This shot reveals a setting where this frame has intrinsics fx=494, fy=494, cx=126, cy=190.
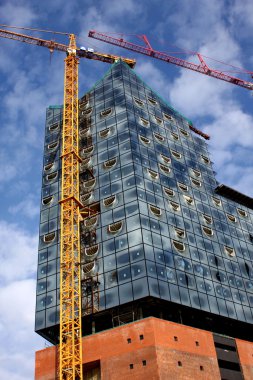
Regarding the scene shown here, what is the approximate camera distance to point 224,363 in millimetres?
59938

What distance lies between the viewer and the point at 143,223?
216ft

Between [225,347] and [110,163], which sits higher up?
[110,163]

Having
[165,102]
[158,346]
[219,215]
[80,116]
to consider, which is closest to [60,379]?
[158,346]

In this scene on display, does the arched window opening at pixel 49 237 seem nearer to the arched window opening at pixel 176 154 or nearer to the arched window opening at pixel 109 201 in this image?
the arched window opening at pixel 109 201

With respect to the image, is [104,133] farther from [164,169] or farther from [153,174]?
[153,174]

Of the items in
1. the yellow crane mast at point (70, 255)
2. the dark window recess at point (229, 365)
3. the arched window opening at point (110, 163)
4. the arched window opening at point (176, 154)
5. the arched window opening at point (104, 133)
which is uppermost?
the arched window opening at point (104, 133)

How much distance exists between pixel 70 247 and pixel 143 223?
1016 cm

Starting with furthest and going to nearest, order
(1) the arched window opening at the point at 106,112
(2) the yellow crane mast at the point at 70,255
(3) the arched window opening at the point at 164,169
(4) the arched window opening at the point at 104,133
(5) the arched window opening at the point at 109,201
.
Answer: (1) the arched window opening at the point at 106,112, (4) the arched window opening at the point at 104,133, (3) the arched window opening at the point at 164,169, (5) the arched window opening at the point at 109,201, (2) the yellow crane mast at the point at 70,255

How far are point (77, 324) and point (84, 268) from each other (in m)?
9.36

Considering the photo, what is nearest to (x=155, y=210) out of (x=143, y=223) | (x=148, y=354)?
(x=143, y=223)

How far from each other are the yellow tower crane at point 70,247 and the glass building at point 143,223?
107 inches

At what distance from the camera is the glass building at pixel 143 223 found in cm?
6303

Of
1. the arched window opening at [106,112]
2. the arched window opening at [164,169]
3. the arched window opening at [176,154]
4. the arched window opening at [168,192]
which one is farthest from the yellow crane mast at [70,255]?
the arched window opening at [176,154]

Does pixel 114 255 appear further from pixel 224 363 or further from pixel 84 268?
pixel 224 363
